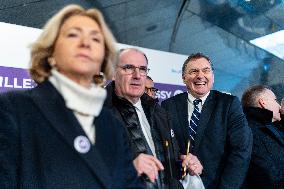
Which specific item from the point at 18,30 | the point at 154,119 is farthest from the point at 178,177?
the point at 18,30

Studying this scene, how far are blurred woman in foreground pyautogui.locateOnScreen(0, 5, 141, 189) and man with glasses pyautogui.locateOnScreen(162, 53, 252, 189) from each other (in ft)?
4.69

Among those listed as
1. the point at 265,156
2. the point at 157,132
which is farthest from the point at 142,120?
the point at 265,156

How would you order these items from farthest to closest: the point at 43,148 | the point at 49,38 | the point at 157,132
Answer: the point at 157,132, the point at 49,38, the point at 43,148

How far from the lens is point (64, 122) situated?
4.42 ft

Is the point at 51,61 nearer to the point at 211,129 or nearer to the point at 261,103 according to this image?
the point at 211,129

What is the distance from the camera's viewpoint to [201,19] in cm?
796

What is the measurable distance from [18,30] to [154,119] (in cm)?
182

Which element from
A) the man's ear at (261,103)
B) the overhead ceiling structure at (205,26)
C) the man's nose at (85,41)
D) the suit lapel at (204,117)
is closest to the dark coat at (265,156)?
the man's ear at (261,103)

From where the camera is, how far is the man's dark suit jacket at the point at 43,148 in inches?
50.8

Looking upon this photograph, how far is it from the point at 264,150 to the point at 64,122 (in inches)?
84.4

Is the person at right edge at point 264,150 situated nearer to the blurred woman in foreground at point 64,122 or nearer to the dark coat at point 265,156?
the dark coat at point 265,156

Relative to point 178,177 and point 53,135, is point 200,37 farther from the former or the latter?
point 53,135

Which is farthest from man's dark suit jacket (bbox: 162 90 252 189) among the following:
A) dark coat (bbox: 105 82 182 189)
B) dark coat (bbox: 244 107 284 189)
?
dark coat (bbox: 105 82 182 189)

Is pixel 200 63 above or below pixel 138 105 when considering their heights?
above
